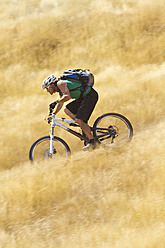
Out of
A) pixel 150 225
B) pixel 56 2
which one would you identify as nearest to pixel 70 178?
pixel 150 225

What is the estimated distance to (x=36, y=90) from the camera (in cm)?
1301

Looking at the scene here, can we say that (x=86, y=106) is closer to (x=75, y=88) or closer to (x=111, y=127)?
(x=75, y=88)

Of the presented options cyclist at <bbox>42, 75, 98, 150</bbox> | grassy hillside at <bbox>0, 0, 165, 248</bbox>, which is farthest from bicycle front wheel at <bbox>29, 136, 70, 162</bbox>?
cyclist at <bbox>42, 75, 98, 150</bbox>

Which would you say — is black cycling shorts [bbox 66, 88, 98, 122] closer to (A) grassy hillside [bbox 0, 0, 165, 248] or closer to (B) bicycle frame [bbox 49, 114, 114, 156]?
(B) bicycle frame [bbox 49, 114, 114, 156]

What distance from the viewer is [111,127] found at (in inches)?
296

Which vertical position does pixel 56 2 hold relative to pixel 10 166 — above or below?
above

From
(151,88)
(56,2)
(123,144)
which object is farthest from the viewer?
(56,2)

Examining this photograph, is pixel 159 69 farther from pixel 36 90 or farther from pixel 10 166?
pixel 10 166

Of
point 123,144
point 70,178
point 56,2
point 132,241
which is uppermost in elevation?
point 56,2

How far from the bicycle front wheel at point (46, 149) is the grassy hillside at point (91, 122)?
0.20 metres

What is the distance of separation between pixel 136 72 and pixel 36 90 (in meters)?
3.78

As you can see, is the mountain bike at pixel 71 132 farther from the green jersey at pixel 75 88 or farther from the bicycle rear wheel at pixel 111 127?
the green jersey at pixel 75 88

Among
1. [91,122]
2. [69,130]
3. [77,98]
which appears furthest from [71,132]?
[91,122]

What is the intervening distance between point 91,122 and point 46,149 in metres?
2.94
